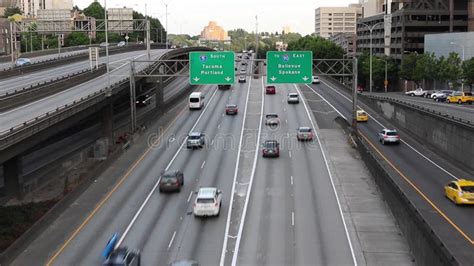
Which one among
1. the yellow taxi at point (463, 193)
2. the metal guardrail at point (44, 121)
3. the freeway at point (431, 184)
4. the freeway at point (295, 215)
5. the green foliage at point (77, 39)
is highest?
Result: the green foliage at point (77, 39)

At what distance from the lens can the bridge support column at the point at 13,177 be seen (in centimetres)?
4112

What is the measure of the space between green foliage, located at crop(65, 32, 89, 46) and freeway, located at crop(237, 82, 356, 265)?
138m

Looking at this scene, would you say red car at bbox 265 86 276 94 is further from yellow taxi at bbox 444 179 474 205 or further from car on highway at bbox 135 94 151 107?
yellow taxi at bbox 444 179 474 205

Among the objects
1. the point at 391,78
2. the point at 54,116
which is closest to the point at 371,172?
the point at 54,116

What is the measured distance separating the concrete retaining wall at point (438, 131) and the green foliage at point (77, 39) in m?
127

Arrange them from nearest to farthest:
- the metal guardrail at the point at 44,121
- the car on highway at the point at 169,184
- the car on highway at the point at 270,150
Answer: the metal guardrail at the point at 44,121
the car on highway at the point at 169,184
the car on highway at the point at 270,150

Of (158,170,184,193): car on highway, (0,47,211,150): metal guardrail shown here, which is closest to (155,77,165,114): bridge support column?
(0,47,211,150): metal guardrail

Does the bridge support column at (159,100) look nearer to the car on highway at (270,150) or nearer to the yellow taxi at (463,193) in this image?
the car on highway at (270,150)

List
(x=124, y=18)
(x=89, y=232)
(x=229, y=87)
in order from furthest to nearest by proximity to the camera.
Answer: (x=229, y=87) → (x=124, y=18) → (x=89, y=232)

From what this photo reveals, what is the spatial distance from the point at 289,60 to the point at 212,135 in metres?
11.3

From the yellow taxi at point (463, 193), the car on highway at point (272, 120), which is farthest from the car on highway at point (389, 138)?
the yellow taxi at point (463, 193)

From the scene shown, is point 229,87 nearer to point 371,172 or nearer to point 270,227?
point 371,172

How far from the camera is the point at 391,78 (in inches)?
5374

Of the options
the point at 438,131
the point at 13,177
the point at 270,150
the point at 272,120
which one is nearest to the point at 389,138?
the point at 438,131
